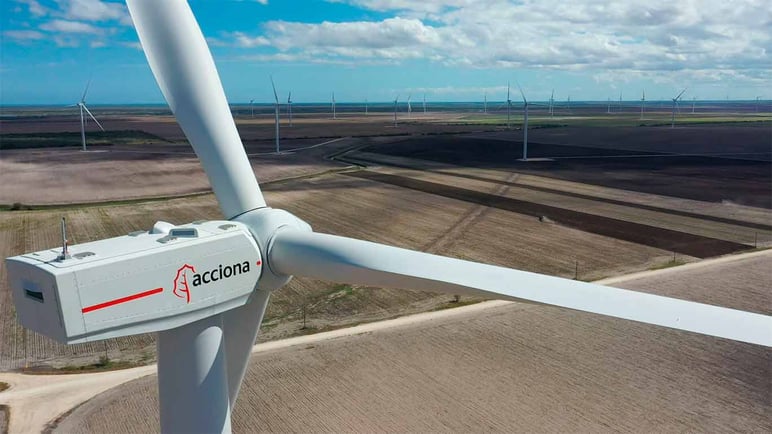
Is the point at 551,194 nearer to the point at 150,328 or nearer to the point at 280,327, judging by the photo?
the point at 280,327

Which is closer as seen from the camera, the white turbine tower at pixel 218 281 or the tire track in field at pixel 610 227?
the white turbine tower at pixel 218 281

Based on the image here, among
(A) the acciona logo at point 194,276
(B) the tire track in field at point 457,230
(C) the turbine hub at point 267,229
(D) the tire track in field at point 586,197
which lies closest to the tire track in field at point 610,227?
(B) the tire track in field at point 457,230

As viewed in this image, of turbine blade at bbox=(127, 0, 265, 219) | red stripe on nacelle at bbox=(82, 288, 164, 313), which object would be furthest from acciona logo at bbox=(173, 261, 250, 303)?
turbine blade at bbox=(127, 0, 265, 219)

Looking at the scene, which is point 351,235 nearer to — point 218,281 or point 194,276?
point 218,281

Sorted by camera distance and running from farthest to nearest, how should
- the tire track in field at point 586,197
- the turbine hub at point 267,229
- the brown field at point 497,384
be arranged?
the tire track in field at point 586,197 < the brown field at point 497,384 < the turbine hub at point 267,229

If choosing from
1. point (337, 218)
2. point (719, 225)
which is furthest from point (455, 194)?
point (719, 225)

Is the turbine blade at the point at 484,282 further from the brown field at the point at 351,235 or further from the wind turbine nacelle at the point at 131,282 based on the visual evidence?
the brown field at the point at 351,235
